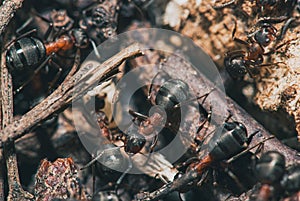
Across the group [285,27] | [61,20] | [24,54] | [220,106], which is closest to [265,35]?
[285,27]

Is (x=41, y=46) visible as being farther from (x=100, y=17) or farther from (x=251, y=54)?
(x=251, y=54)

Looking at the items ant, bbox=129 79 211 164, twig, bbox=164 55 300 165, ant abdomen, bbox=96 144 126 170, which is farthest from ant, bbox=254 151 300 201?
ant abdomen, bbox=96 144 126 170

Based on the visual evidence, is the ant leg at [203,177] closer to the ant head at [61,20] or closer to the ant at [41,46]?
the ant at [41,46]

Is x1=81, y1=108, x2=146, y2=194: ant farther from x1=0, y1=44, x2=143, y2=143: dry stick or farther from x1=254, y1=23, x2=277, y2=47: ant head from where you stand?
x1=254, y1=23, x2=277, y2=47: ant head

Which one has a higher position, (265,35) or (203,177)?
(265,35)

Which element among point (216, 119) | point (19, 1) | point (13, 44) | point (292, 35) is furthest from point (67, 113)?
point (292, 35)
